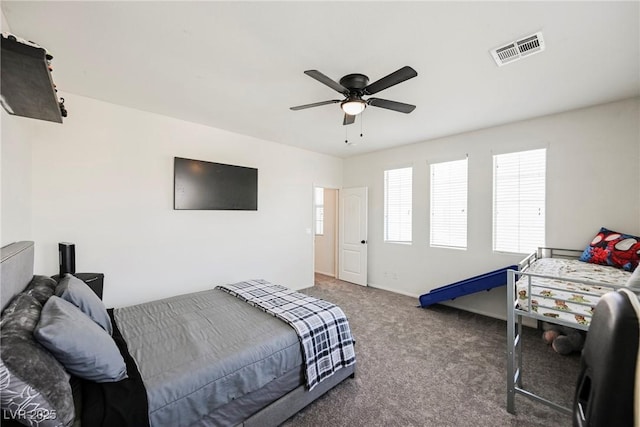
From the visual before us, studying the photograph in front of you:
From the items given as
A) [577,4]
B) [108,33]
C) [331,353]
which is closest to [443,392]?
[331,353]

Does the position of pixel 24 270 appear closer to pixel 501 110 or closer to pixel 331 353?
pixel 331 353

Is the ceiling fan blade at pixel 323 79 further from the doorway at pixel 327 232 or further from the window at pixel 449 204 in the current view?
the doorway at pixel 327 232

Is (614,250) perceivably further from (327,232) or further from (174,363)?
(327,232)

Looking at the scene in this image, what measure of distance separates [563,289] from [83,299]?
330cm

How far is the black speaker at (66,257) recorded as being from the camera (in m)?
2.59

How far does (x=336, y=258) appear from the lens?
20.1 ft

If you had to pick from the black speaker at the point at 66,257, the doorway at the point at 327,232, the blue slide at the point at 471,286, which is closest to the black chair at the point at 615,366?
the blue slide at the point at 471,286

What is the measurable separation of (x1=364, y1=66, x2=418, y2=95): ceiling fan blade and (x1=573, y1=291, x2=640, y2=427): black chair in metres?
1.70

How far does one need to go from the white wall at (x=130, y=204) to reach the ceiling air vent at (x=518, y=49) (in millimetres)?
3426

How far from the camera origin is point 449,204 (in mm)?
4309

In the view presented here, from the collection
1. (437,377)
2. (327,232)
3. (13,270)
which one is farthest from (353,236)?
(13,270)

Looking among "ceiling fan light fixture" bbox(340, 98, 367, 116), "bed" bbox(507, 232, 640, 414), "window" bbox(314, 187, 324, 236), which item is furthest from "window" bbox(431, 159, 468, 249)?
"window" bbox(314, 187, 324, 236)

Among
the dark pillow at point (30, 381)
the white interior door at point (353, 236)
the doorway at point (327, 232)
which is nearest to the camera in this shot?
the dark pillow at point (30, 381)

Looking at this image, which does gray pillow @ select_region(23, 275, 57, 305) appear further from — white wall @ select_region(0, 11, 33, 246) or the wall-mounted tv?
the wall-mounted tv
